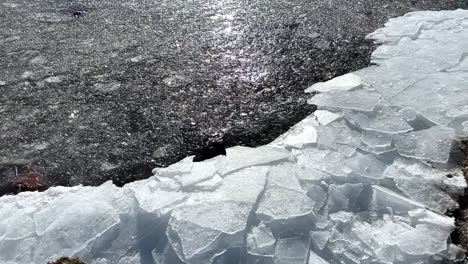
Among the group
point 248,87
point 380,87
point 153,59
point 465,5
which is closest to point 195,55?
point 153,59

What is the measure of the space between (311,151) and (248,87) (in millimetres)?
826

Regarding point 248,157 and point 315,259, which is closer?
point 315,259

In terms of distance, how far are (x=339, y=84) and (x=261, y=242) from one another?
1455mm

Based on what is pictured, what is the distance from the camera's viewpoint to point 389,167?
2281mm

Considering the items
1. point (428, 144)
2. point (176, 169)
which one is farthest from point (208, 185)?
point (428, 144)

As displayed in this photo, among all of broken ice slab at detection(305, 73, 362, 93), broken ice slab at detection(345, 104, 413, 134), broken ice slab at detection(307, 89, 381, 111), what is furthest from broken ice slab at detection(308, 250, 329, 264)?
broken ice slab at detection(305, 73, 362, 93)

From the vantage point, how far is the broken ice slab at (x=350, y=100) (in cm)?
269

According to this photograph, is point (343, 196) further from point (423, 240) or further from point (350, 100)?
point (350, 100)

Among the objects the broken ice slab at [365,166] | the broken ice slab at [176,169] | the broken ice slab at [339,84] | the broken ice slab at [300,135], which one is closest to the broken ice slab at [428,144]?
the broken ice slab at [365,166]

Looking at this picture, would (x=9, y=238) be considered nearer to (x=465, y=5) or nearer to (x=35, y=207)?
(x=35, y=207)

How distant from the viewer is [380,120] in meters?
2.58

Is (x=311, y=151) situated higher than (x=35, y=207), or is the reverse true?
(x=311, y=151)

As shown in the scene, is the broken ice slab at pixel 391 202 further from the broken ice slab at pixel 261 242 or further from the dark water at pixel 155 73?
the dark water at pixel 155 73

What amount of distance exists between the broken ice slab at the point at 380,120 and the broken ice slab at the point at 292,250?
0.88m
